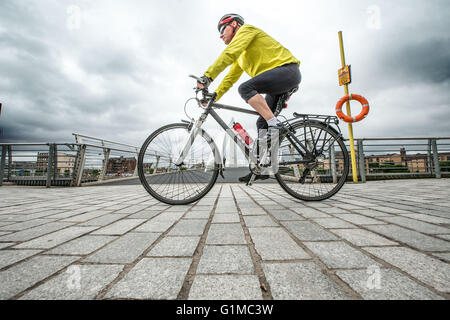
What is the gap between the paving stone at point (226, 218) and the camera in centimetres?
160

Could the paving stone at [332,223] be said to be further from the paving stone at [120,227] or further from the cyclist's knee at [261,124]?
the paving stone at [120,227]

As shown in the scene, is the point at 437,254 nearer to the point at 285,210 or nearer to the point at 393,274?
the point at 393,274

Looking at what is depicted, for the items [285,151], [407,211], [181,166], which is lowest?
[407,211]

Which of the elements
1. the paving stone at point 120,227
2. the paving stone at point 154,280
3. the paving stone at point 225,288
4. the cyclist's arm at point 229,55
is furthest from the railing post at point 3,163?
the paving stone at point 225,288

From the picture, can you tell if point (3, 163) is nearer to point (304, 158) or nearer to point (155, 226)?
point (155, 226)

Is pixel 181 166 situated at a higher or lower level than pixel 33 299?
higher

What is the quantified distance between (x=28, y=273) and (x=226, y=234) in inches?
37.5

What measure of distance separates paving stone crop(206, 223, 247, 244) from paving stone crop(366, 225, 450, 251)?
936mm

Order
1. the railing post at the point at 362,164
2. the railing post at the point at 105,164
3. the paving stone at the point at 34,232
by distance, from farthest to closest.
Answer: the railing post at the point at 105,164 → the railing post at the point at 362,164 → the paving stone at the point at 34,232

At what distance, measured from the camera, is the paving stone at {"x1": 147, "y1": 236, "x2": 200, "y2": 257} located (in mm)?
969

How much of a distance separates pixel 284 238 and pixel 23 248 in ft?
4.94

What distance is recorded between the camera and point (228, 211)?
198 centimetres

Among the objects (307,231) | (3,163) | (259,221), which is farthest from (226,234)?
(3,163)
